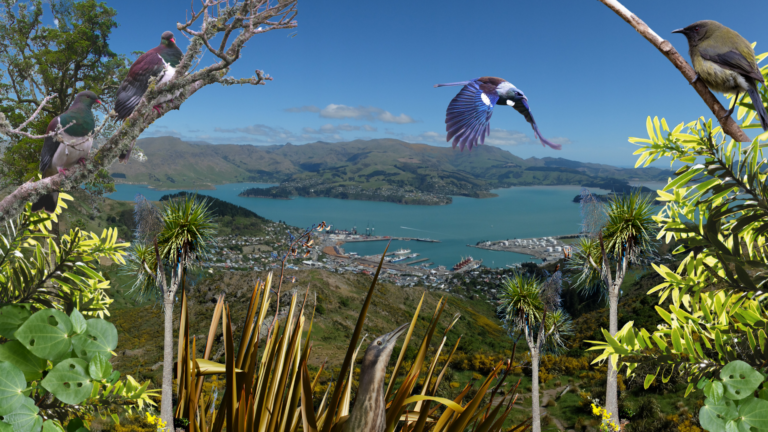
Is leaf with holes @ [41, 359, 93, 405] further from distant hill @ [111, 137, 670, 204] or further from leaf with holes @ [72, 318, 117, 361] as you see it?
distant hill @ [111, 137, 670, 204]

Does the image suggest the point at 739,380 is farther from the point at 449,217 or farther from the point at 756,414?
the point at 449,217

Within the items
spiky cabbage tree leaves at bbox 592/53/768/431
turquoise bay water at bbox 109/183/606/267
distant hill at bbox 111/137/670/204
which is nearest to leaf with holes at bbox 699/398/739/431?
spiky cabbage tree leaves at bbox 592/53/768/431

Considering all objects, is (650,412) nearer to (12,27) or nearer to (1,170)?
(1,170)

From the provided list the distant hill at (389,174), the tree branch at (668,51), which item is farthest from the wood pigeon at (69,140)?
the distant hill at (389,174)

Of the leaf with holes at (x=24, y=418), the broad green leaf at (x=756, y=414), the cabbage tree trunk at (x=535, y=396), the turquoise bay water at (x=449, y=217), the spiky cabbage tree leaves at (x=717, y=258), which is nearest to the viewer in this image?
the leaf with holes at (x=24, y=418)

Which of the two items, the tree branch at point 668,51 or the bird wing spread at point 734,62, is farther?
the bird wing spread at point 734,62

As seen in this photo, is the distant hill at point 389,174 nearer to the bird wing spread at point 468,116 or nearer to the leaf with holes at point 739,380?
the bird wing spread at point 468,116

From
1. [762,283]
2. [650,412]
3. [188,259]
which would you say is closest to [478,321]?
[650,412]
